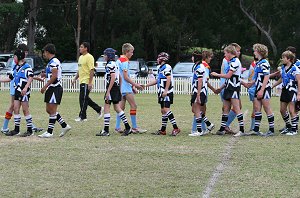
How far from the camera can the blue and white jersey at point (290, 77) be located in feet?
43.4

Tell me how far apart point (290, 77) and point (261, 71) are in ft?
2.75

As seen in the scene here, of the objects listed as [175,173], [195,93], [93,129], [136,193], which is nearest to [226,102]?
[195,93]

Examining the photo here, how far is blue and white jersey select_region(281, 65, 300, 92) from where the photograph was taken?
43.4ft

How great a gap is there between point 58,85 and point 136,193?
5.09 metres

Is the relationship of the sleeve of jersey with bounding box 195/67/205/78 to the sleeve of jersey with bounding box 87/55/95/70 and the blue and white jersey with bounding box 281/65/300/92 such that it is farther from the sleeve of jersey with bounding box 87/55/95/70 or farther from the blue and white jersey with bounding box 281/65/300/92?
the sleeve of jersey with bounding box 87/55/95/70

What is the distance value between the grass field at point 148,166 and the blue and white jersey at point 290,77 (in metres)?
1.08

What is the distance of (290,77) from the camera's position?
1329 centimetres

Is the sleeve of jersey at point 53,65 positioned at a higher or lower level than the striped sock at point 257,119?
higher

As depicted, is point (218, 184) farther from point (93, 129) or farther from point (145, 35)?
point (145, 35)

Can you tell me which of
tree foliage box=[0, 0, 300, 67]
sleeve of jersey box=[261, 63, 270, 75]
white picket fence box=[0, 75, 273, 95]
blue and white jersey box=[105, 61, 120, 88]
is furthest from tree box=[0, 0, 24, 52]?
sleeve of jersey box=[261, 63, 270, 75]

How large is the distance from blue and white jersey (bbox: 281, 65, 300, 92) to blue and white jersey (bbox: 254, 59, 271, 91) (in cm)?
68

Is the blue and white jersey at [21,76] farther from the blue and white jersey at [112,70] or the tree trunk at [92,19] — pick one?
the tree trunk at [92,19]

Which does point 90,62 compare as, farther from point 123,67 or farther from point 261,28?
point 261,28

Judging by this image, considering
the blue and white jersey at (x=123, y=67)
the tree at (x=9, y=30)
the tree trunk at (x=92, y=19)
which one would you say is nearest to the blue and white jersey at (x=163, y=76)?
the blue and white jersey at (x=123, y=67)
